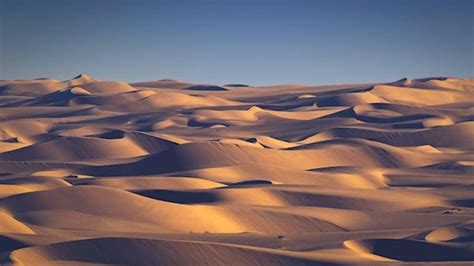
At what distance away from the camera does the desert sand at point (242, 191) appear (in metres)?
17.8

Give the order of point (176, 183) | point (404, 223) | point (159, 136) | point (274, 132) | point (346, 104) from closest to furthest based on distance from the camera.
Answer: point (404, 223) < point (176, 183) < point (159, 136) < point (274, 132) < point (346, 104)

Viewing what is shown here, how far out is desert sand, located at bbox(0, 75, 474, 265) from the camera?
17.8 meters

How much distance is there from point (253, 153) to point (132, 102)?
41.3 metres

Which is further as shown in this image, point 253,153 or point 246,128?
point 246,128

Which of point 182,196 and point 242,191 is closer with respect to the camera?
point 242,191

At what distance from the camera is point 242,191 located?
27891mm

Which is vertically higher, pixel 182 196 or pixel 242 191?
pixel 242 191

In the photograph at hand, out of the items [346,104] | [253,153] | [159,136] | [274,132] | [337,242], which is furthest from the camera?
[346,104]

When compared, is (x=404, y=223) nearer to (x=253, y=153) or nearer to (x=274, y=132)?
(x=253, y=153)

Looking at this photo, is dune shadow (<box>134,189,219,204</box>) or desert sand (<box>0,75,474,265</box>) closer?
desert sand (<box>0,75,474,265</box>)

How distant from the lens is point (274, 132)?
5578 centimetres

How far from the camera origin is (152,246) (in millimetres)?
17547

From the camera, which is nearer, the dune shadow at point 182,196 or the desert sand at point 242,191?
the desert sand at point 242,191

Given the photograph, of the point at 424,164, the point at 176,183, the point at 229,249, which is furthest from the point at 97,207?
the point at 424,164
